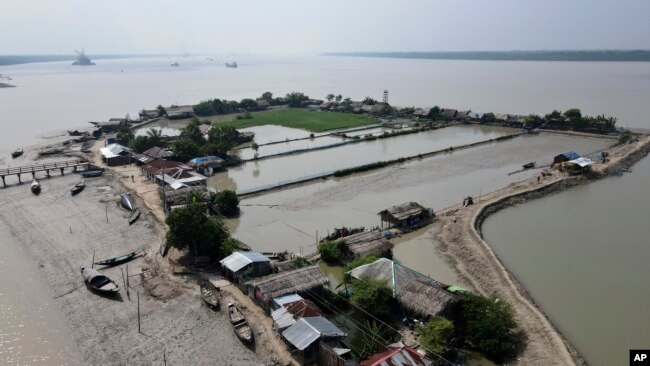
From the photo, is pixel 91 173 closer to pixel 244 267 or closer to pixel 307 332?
pixel 244 267

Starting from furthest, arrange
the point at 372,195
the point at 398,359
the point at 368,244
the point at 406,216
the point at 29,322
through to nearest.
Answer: the point at 372,195 → the point at 406,216 → the point at 368,244 → the point at 29,322 → the point at 398,359

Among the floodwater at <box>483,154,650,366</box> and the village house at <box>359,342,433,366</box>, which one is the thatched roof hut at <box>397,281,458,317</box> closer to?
the village house at <box>359,342,433,366</box>

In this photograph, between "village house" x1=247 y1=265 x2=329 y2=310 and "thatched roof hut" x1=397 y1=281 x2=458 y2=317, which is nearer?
"thatched roof hut" x1=397 y1=281 x2=458 y2=317

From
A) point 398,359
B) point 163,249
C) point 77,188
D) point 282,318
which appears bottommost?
point 77,188

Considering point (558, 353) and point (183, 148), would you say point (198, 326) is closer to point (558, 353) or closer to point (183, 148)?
point (558, 353)

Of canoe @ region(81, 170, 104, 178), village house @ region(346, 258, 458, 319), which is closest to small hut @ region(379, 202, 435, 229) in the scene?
village house @ region(346, 258, 458, 319)

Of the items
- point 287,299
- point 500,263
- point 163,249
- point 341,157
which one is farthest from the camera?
point 341,157

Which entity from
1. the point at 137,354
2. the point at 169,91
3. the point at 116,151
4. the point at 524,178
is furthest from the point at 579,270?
the point at 169,91

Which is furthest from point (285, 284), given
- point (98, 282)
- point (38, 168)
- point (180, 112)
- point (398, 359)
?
point (180, 112)
